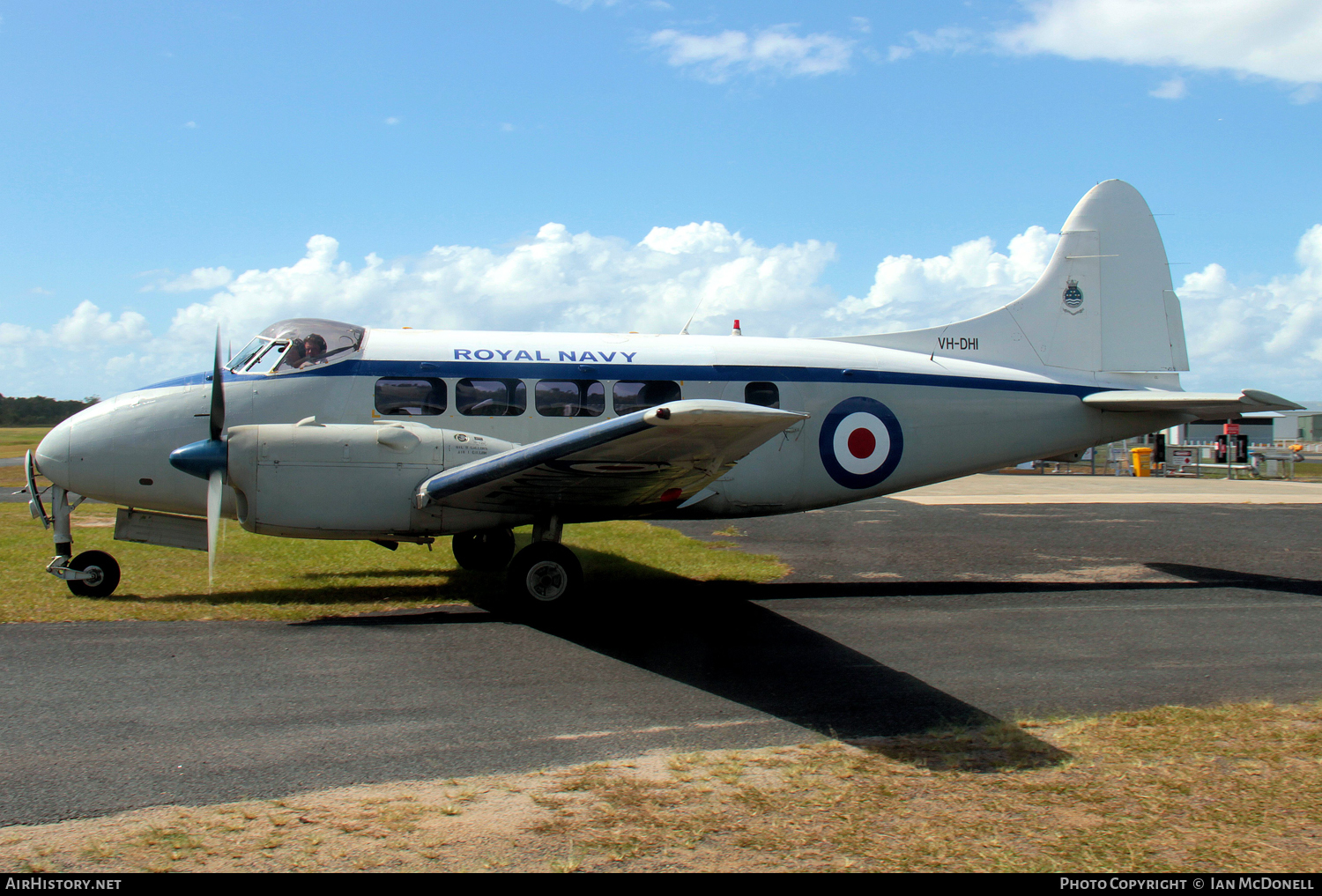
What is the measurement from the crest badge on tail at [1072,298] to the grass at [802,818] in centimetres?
819

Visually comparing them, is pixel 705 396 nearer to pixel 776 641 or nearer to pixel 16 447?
pixel 776 641

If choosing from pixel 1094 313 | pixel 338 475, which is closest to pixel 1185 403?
pixel 1094 313

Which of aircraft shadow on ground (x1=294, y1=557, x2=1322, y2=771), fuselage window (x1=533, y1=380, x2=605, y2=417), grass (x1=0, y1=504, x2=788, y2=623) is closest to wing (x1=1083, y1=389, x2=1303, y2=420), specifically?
aircraft shadow on ground (x1=294, y1=557, x2=1322, y2=771)

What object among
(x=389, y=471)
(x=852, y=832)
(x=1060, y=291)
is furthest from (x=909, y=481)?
(x=852, y=832)

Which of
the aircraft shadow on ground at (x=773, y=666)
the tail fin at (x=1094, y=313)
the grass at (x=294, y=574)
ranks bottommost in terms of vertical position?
the aircraft shadow on ground at (x=773, y=666)

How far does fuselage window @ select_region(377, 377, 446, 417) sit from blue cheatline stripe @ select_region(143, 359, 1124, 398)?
0.28 feet

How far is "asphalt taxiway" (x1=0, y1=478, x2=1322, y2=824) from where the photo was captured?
502 centimetres

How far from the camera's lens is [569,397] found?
33.3 ft

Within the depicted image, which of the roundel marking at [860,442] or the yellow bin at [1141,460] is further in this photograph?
the yellow bin at [1141,460]

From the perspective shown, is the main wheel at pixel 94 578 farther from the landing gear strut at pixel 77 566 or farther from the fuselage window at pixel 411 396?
the fuselage window at pixel 411 396

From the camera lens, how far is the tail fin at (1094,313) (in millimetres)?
12070

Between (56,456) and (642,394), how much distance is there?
6.40 meters

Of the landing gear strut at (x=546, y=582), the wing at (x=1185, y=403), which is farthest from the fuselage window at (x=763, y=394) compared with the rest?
the wing at (x=1185, y=403)

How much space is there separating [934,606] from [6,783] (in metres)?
8.33
